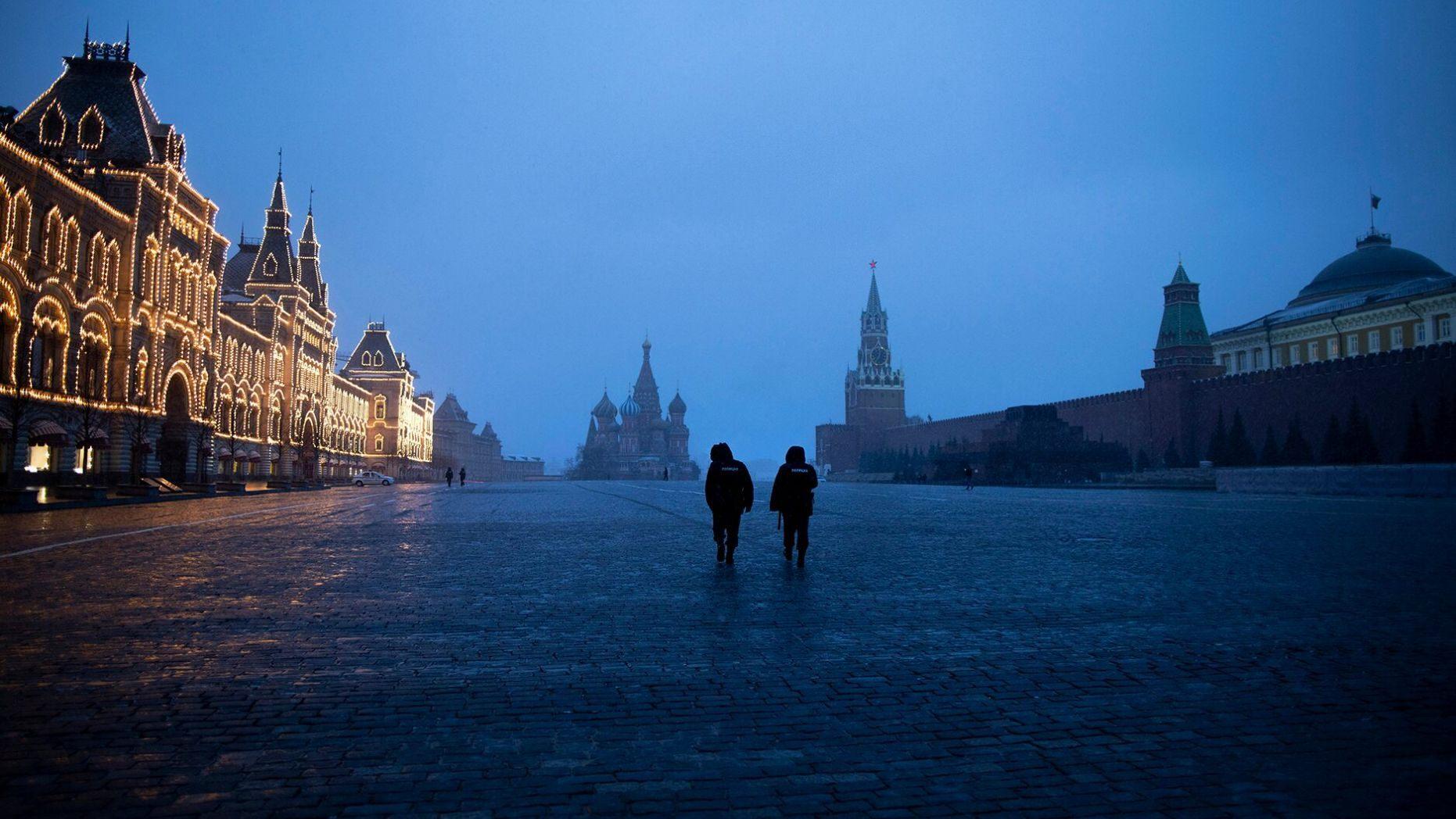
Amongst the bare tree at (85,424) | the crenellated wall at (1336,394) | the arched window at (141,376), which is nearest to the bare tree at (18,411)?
the bare tree at (85,424)

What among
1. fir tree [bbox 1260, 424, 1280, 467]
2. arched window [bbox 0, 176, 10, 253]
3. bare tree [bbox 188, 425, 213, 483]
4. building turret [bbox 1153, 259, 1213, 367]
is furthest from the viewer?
building turret [bbox 1153, 259, 1213, 367]

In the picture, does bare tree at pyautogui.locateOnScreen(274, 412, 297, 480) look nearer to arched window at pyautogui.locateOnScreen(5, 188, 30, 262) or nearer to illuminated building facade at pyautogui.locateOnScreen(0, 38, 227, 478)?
illuminated building facade at pyautogui.locateOnScreen(0, 38, 227, 478)

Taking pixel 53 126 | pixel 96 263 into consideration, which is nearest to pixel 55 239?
pixel 96 263

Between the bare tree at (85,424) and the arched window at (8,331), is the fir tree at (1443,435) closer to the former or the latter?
the bare tree at (85,424)

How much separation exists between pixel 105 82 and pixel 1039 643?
3916 cm

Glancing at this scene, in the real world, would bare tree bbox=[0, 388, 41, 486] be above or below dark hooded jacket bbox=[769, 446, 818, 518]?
above

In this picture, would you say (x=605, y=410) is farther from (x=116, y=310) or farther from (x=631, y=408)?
(x=116, y=310)

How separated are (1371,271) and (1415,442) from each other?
114ft

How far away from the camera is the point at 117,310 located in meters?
31.4

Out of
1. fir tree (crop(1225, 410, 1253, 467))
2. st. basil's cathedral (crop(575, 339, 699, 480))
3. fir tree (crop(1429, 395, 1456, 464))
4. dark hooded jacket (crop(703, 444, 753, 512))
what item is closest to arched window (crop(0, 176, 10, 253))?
dark hooded jacket (crop(703, 444, 753, 512))

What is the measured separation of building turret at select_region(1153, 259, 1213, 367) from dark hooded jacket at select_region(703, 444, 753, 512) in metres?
58.2

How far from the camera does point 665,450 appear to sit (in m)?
143

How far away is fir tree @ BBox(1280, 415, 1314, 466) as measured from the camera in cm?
4288

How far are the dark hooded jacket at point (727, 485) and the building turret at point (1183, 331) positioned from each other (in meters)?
58.2
